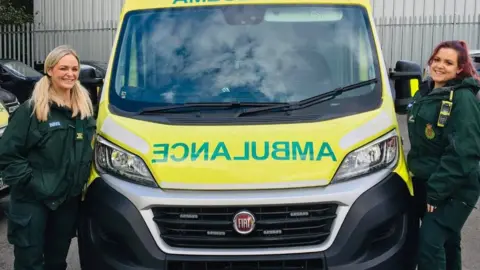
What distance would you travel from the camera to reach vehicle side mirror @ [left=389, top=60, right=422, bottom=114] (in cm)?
438

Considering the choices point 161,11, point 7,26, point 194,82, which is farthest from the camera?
point 7,26

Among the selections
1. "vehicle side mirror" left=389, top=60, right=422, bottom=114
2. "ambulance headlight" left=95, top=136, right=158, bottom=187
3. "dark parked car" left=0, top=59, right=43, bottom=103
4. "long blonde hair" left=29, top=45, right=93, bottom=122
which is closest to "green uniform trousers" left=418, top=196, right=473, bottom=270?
"vehicle side mirror" left=389, top=60, right=422, bottom=114

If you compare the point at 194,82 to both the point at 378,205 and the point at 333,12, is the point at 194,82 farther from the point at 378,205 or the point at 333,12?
the point at 378,205

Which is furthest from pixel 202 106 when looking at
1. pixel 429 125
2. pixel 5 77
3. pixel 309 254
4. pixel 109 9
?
pixel 109 9

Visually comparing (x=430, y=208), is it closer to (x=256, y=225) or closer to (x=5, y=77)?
(x=256, y=225)

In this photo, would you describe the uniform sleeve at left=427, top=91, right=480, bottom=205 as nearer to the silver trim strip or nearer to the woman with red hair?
the woman with red hair

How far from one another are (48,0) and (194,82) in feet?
60.4

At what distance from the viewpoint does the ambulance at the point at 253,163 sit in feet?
10.6

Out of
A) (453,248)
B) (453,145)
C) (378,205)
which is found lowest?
(453,248)

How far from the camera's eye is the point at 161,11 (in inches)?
167

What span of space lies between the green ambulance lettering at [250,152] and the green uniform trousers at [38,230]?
2.78 ft

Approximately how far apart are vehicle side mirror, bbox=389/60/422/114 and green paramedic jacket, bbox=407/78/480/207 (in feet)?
2.16

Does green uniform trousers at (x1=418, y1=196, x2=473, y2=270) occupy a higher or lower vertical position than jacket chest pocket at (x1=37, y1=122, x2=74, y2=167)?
lower

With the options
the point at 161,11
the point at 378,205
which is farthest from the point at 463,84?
the point at 161,11
